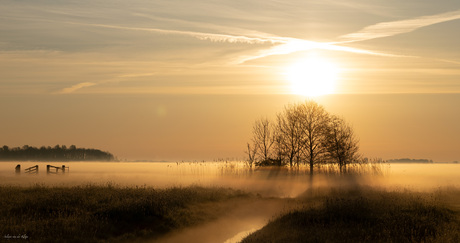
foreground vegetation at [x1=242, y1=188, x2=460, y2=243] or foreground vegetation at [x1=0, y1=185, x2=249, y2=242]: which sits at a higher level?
foreground vegetation at [x1=0, y1=185, x2=249, y2=242]

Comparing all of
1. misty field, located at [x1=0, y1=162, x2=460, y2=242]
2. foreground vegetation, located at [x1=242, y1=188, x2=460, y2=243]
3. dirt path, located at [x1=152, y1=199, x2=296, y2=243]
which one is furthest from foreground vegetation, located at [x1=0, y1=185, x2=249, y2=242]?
foreground vegetation, located at [x1=242, y1=188, x2=460, y2=243]

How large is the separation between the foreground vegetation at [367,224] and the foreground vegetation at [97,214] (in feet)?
18.9

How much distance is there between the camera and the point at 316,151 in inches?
2517

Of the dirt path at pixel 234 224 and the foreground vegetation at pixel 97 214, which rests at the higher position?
the foreground vegetation at pixel 97 214

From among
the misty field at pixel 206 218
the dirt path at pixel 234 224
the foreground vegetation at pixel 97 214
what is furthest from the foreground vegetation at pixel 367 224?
the foreground vegetation at pixel 97 214

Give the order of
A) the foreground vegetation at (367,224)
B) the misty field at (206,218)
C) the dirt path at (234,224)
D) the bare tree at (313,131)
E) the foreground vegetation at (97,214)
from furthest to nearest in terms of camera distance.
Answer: the bare tree at (313,131) → the dirt path at (234,224) → the foreground vegetation at (97,214) → the misty field at (206,218) → the foreground vegetation at (367,224)

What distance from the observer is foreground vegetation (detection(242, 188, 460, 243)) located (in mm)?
21844

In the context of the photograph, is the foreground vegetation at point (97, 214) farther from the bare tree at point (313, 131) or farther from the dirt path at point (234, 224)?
the bare tree at point (313, 131)

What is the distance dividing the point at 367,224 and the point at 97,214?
1505cm

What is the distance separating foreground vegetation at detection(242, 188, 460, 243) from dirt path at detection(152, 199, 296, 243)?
206 centimetres

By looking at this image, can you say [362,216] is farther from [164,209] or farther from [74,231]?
[74,231]

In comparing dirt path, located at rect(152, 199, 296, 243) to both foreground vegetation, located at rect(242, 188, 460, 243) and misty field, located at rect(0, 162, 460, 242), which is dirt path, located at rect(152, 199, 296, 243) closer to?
misty field, located at rect(0, 162, 460, 242)

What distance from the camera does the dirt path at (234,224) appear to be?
2484 cm

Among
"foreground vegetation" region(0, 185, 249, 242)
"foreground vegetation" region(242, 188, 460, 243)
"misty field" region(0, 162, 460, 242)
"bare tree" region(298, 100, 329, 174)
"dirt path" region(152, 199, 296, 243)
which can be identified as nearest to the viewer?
"foreground vegetation" region(242, 188, 460, 243)
